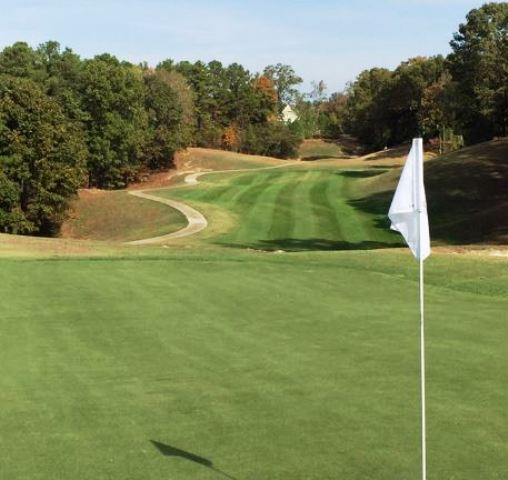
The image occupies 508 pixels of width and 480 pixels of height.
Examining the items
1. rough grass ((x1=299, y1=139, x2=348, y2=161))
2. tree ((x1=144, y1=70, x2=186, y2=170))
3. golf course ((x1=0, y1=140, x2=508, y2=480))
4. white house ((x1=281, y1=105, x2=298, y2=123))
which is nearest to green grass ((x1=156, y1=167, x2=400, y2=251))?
tree ((x1=144, y1=70, x2=186, y2=170))

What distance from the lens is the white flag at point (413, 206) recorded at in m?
5.60

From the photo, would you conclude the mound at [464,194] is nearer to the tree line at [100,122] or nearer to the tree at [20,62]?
the tree line at [100,122]

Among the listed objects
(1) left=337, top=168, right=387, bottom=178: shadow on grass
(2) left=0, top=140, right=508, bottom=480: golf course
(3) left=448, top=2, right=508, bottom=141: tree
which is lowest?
(2) left=0, top=140, right=508, bottom=480: golf course

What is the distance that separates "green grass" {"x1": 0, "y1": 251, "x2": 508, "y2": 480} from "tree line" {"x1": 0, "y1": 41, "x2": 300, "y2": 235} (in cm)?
3823

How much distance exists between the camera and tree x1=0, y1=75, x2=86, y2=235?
170ft

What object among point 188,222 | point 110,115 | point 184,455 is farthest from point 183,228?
point 184,455

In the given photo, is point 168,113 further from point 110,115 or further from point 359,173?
point 359,173

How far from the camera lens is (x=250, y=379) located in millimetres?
8633

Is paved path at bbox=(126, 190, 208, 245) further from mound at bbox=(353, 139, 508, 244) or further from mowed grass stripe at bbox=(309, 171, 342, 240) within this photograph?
mound at bbox=(353, 139, 508, 244)

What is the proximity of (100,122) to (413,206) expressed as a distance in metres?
68.5

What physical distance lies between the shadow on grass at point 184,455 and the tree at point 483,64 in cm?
5002

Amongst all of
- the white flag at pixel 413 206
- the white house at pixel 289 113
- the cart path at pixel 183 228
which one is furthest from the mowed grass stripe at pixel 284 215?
the white house at pixel 289 113

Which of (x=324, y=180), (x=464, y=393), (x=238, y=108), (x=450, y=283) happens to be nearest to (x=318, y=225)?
(x=324, y=180)

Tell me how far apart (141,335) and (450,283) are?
8.45 metres
